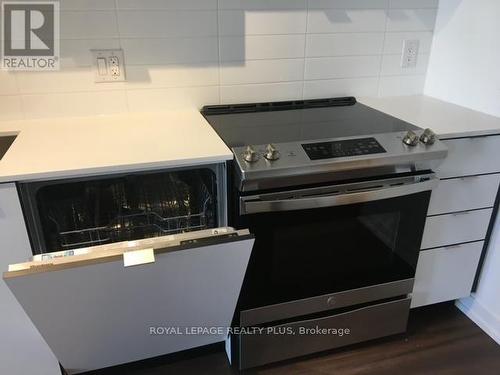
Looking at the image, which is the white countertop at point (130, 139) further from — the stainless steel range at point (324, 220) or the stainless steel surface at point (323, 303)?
the stainless steel surface at point (323, 303)

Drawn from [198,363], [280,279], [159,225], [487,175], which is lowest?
[198,363]

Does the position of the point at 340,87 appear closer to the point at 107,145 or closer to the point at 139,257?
the point at 107,145

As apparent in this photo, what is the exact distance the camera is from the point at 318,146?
131cm

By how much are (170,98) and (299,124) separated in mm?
513

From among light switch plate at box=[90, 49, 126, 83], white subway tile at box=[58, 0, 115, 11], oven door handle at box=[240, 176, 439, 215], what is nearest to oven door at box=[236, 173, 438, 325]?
oven door handle at box=[240, 176, 439, 215]

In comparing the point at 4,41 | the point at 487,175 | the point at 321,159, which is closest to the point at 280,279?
the point at 321,159

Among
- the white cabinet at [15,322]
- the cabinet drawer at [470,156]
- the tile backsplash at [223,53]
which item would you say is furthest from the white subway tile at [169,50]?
the cabinet drawer at [470,156]

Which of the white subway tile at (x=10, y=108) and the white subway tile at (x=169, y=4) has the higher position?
the white subway tile at (x=169, y=4)

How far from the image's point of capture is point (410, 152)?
132cm

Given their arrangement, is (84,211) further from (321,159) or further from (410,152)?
(410,152)

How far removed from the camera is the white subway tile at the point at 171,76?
1.59 m

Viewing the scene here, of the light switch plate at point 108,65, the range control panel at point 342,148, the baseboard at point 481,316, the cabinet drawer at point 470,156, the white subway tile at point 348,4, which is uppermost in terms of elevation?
the white subway tile at point 348,4

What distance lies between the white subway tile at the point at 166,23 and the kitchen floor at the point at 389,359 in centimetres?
120

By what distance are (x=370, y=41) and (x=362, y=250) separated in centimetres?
91
